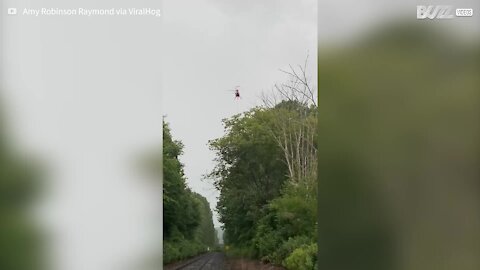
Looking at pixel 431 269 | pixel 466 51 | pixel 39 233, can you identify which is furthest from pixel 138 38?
pixel 431 269

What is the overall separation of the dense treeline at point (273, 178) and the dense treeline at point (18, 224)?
0.91 m

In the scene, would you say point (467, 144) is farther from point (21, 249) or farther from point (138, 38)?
point (21, 249)

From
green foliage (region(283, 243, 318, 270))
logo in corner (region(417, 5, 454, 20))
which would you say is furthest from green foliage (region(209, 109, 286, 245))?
logo in corner (region(417, 5, 454, 20))

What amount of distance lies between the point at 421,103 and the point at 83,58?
1.72m

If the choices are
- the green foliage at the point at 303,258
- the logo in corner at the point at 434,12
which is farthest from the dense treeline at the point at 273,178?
the logo in corner at the point at 434,12

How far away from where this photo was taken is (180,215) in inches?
108

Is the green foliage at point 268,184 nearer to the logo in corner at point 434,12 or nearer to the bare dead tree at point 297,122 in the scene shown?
the bare dead tree at point 297,122

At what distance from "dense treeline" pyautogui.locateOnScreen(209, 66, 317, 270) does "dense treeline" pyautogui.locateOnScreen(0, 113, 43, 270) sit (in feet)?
3.00

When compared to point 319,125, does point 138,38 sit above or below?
above

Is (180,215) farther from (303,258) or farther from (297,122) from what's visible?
(297,122)

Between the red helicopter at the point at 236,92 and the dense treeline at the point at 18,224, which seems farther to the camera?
the red helicopter at the point at 236,92

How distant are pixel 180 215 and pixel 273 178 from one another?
1.67 ft

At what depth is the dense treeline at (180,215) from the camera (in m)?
2.72

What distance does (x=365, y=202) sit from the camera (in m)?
2.70
